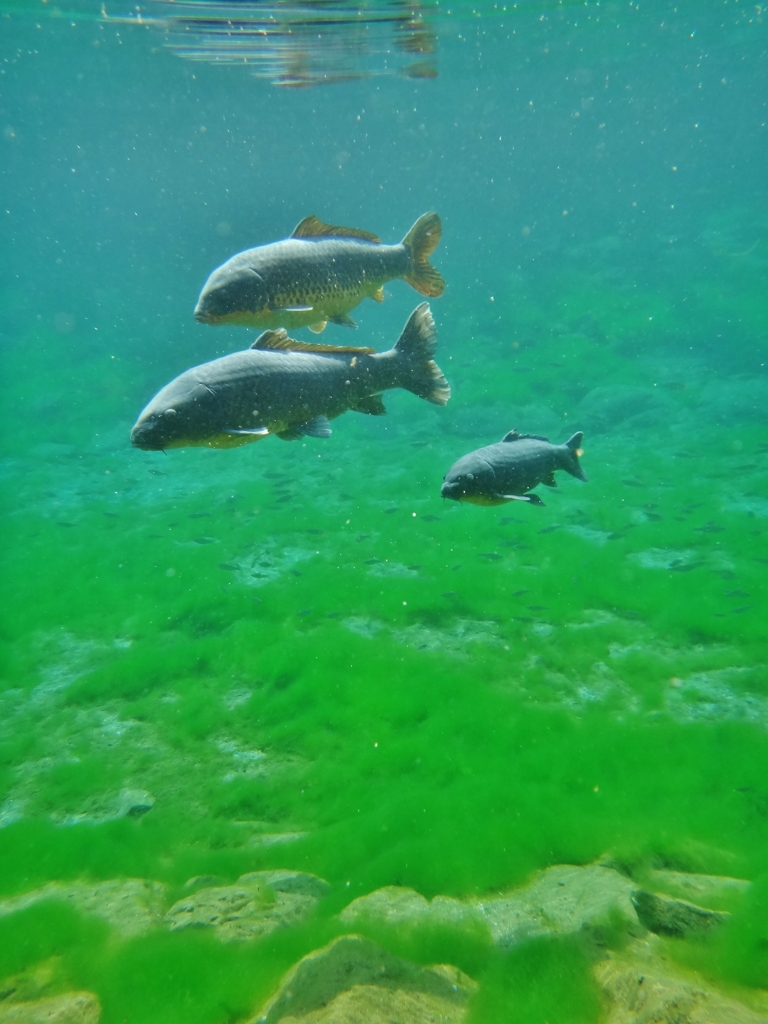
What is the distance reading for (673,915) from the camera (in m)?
3.09

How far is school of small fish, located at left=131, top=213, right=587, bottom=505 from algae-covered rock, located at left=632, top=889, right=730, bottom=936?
2.59m

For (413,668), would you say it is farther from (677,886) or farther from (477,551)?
(477,551)

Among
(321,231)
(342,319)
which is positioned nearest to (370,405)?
(342,319)

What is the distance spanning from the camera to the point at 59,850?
4.45 meters

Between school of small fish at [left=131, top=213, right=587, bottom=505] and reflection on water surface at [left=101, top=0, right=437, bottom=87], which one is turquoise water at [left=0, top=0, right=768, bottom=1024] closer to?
reflection on water surface at [left=101, top=0, right=437, bottom=87]

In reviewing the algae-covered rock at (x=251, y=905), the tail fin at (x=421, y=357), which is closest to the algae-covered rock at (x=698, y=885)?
the algae-covered rock at (x=251, y=905)

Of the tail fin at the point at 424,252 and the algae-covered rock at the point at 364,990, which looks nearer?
the algae-covered rock at the point at 364,990

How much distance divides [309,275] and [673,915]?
4.60m

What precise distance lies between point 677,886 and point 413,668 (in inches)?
140

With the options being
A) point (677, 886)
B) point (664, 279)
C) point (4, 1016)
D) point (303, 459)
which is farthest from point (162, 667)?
point (664, 279)

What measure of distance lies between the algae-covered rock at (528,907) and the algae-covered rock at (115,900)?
1.38 m

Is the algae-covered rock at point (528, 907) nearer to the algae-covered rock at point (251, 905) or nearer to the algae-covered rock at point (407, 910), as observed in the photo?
the algae-covered rock at point (407, 910)

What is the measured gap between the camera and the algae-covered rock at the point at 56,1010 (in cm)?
293

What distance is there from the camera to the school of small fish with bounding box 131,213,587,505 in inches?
130
